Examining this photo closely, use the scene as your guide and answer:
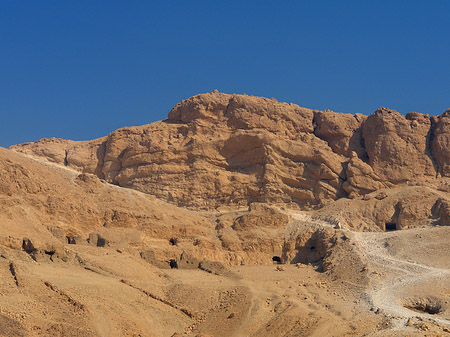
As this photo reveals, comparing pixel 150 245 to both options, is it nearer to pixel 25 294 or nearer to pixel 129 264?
pixel 129 264

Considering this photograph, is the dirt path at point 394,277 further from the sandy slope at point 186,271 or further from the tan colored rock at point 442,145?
the tan colored rock at point 442,145

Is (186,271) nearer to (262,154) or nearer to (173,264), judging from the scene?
(173,264)

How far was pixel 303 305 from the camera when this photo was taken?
2812 cm

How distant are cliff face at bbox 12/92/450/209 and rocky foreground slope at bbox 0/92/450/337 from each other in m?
0.12

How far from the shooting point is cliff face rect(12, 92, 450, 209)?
49.6m

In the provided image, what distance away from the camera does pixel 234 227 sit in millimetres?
42125

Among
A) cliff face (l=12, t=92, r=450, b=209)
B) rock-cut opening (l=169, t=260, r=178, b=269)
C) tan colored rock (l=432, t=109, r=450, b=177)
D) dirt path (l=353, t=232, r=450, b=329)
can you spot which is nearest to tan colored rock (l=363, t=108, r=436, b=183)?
cliff face (l=12, t=92, r=450, b=209)

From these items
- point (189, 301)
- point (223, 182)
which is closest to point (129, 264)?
point (189, 301)

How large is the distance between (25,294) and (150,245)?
43.5 ft

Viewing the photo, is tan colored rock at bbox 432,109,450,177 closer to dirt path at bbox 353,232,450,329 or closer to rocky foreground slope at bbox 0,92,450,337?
rocky foreground slope at bbox 0,92,450,337

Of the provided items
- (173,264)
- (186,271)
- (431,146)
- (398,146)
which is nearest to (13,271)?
(186,271)

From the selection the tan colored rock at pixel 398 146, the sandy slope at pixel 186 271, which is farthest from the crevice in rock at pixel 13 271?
the tan colored rock at pixel 398 146

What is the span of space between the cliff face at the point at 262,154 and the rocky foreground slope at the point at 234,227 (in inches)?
4.6

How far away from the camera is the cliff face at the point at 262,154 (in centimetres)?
4956
